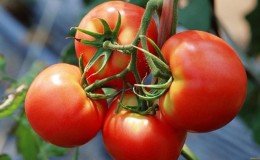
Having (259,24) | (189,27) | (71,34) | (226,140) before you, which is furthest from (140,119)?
(259,24)

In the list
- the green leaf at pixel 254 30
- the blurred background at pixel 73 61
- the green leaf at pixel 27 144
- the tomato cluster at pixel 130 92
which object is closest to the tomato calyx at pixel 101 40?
the tomato cluster at pixel 130 92

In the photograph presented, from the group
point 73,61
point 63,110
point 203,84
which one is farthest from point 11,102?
point 203,84

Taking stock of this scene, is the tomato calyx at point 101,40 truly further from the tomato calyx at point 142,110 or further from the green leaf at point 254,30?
the green leaf at point 254,30

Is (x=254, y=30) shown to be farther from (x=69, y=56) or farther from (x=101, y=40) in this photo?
(x=101, y=40)

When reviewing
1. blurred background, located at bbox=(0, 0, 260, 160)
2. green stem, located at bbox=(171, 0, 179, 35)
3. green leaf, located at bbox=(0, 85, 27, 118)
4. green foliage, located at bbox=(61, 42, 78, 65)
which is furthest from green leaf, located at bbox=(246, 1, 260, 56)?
green stem, located at bbox=(171, 0, 179, 35)

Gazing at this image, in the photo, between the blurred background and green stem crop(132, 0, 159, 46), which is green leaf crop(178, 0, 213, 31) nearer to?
the blurred background
